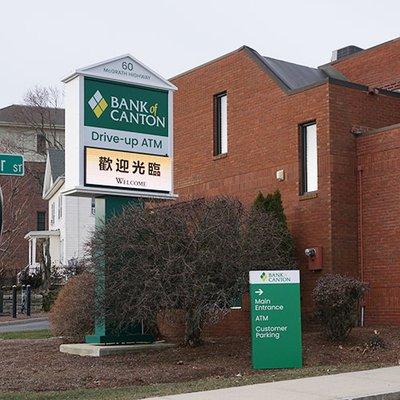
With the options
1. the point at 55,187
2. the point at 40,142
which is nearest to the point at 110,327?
the point at 55,187

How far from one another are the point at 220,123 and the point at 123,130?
710 cm

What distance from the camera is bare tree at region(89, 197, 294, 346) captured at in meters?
14.6

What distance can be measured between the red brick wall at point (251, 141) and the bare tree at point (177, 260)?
4.13 meters

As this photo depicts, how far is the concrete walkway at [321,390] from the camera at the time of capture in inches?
424

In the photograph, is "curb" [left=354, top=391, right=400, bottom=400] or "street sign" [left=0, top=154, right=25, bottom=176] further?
"curb" [left=354, top=391, right=400, bottom=400]

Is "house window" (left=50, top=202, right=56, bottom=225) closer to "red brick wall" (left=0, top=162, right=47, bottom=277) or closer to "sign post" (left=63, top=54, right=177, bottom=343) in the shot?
"red brick wall" (left=0, top=162, right=47, bottom=277)

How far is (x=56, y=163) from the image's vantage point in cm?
5119

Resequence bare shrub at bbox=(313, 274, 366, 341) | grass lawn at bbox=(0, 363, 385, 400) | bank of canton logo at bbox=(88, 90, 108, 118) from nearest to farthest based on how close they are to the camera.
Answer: grass lawn at bbox=(0, 363, 385, 400)
bare shrub at bbox=(313, 274, 366, 341)
bank of canton logo at bbox=(88, 90, 108, 118)

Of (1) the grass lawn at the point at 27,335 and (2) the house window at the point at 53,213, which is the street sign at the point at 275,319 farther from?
(2) the house window at the point at 53,213

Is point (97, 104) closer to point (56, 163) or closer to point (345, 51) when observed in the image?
point (345, 51)

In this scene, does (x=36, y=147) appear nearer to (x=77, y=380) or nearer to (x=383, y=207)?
(x=383, y=207)

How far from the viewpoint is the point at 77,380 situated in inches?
517

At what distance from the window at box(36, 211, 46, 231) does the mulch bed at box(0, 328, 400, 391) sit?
43.0 metres

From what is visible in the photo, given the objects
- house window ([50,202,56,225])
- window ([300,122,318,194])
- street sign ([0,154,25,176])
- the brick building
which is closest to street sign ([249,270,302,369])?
the brick building
